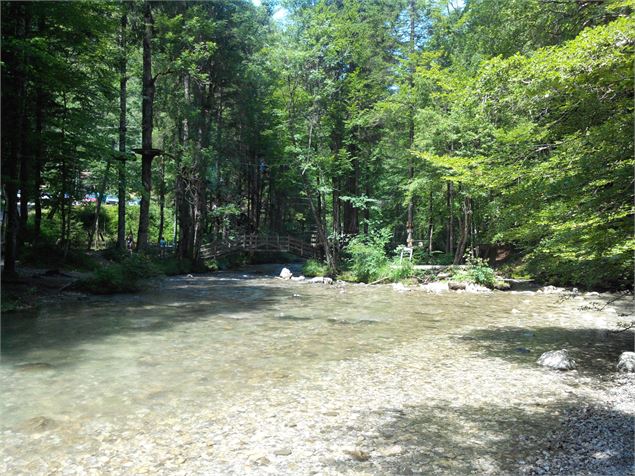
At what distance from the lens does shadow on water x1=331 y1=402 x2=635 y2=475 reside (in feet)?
12.2

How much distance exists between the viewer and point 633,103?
4730mm

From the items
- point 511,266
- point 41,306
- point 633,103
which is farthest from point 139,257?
point 511,266

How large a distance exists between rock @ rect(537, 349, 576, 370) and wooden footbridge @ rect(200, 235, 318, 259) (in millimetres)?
21325

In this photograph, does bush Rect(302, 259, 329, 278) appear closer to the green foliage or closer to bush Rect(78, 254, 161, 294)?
the green foliage

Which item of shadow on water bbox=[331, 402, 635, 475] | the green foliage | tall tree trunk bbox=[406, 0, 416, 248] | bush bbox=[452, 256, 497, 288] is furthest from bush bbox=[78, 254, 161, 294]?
tall tree trunk bbox=[406, 0, 416, 248]

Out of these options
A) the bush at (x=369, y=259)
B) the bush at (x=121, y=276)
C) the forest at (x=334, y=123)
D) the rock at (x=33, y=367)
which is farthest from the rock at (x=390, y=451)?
the bush at (x=369, y=259)

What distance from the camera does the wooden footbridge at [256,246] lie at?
26.5 meters

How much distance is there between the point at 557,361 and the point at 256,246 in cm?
2244

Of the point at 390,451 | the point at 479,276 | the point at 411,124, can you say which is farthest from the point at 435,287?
the point at 390,451

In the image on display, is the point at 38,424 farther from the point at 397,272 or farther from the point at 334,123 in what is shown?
the point at 334,123

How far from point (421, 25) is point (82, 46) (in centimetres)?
1905

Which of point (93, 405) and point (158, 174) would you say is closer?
point (93, 405)

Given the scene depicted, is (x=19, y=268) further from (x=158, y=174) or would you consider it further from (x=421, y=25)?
(x=421, y=25)

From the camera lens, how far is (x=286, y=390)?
5707mm
